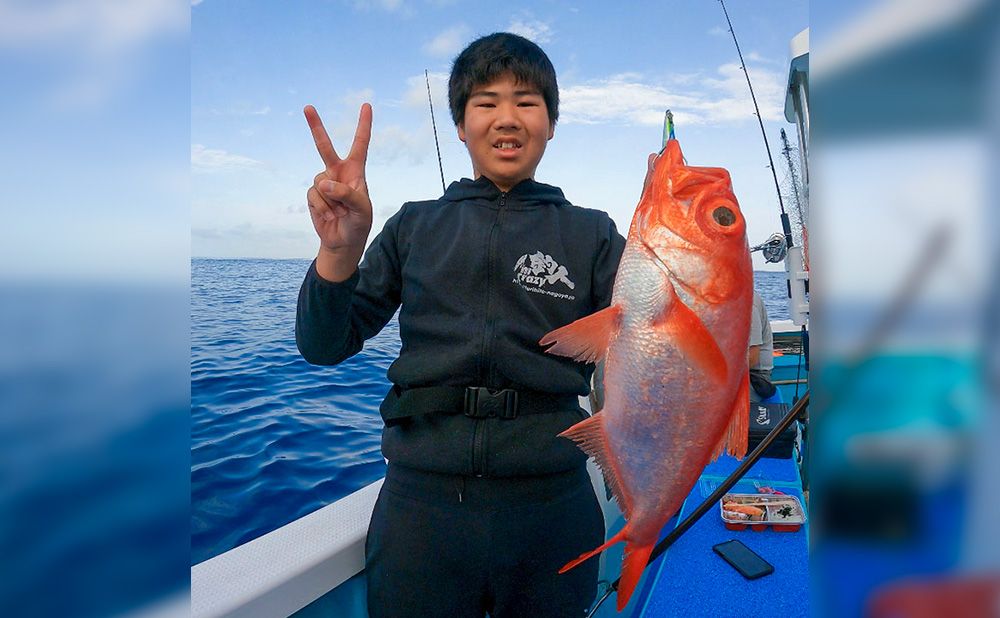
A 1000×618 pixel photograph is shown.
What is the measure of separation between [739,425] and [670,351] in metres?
0.19

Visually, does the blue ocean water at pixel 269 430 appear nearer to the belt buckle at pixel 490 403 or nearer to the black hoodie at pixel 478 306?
the black hoodie at pixel 478 306

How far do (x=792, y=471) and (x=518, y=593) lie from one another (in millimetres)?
2495

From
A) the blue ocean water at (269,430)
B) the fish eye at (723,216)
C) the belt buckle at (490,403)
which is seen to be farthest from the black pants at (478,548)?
the blue ocean water at (269,430)

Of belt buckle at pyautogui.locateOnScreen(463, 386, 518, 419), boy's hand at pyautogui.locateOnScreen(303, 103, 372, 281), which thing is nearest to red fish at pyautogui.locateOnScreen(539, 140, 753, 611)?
belt buckle at pyautogui.locateOnScreen(463, 386, 518, 419)

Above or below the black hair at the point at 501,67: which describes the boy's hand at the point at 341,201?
below

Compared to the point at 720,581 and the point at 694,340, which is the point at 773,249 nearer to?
the point at 720,581

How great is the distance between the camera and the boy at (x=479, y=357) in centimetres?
169

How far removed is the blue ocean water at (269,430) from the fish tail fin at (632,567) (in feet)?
4.30

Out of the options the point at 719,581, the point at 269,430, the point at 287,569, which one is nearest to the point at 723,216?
the point at 287,569

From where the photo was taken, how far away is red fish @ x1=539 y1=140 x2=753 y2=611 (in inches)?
42.9

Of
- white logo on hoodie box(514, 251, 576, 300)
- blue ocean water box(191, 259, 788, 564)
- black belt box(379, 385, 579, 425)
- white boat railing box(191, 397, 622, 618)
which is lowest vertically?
blue ocean water box(191, 259, 788, 564)

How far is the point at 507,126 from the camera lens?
191 centimetres

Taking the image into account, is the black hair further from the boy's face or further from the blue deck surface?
the blue deck surface

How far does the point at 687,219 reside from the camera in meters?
1.17
